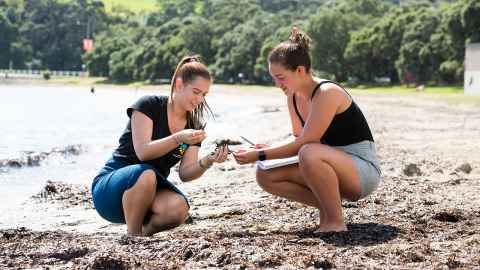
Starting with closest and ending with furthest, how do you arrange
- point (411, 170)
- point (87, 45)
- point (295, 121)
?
point (295, 121)
point (411, 170)
point (87, 45)

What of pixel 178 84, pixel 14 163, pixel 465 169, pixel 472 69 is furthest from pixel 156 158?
pixel 472 69

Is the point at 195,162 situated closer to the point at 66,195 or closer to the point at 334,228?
the point at 334,228

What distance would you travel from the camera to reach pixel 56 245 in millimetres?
4984

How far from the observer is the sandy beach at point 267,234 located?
4.27 m

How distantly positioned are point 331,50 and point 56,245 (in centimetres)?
6870

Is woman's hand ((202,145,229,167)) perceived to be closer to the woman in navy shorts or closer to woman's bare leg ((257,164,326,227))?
the woman in navy shorts

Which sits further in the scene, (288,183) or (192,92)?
(288,183)

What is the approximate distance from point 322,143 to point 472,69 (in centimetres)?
4660

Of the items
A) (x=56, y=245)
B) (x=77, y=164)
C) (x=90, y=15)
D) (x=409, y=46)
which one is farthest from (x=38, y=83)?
(x=56, y=245)

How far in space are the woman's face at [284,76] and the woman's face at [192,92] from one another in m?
0.49

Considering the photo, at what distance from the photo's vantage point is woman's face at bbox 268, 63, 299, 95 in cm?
514

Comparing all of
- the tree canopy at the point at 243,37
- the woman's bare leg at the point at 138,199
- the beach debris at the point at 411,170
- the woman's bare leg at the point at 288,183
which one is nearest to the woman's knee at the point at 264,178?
the woman's bare leg at the point at 288,183

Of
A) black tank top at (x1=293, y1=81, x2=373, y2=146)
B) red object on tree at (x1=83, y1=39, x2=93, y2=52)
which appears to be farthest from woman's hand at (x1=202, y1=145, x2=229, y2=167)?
red object on tree at (x1=83, y1=39, x2=93, y2=52)

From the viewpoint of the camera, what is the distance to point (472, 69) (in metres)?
49.3
